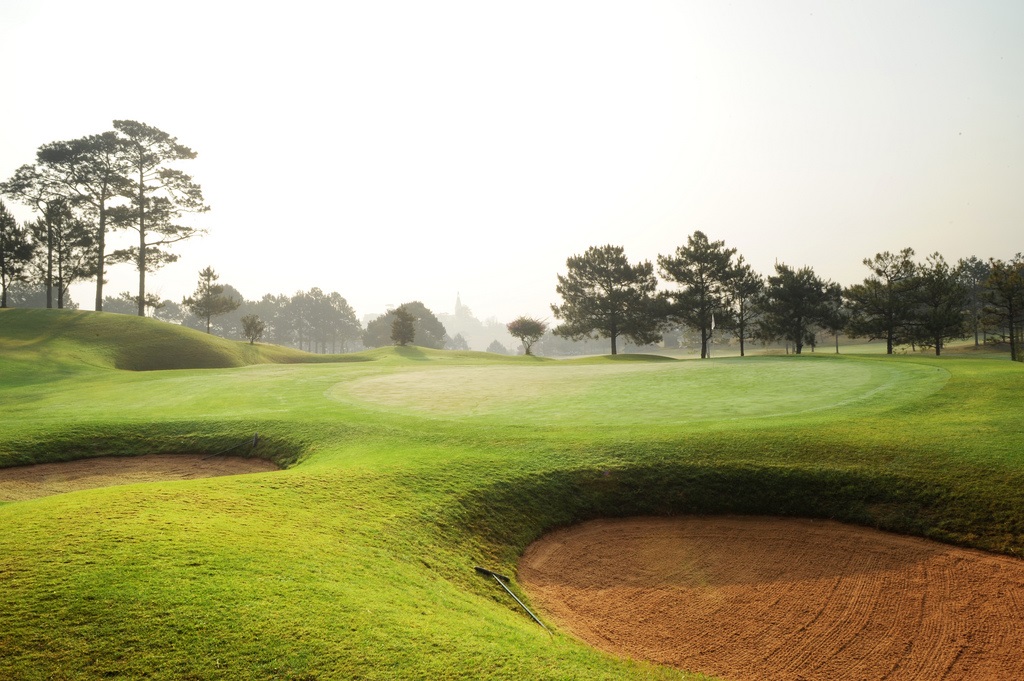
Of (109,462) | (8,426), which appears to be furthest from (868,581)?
(8,426)

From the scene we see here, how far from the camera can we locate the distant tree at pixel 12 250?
56344mm

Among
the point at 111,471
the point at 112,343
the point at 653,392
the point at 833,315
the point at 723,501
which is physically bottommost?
the point at 723,501

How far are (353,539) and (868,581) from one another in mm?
7451

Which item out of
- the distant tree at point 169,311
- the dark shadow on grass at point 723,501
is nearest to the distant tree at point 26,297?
the distant tree at point 169,311

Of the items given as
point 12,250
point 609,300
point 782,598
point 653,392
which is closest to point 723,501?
point 782,598

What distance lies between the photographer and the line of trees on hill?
194ft

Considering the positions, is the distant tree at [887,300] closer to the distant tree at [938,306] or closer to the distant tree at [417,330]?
the distant tree at [938,306]

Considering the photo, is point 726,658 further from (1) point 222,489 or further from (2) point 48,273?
(2) point 48,273

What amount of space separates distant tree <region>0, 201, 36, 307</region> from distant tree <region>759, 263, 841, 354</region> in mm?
84219

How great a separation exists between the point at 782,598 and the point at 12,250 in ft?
249

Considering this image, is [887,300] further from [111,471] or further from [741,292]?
[111,471]

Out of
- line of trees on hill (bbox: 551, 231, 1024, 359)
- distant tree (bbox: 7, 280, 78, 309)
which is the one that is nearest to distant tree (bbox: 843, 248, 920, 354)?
line of trees on hill (bbox: 551, 231, 1024, 359)

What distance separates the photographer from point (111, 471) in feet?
40.8

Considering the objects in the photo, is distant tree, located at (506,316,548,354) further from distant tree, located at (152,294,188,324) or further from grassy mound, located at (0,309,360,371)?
distant tree, located at (152,294,188,324)
